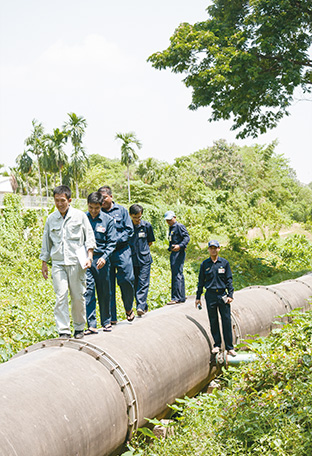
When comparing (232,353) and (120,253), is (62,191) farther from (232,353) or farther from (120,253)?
(232,353)

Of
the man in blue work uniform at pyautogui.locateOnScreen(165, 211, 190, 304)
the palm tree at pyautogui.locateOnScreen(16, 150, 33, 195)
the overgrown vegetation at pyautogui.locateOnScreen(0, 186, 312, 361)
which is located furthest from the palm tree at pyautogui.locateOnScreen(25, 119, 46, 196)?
the man in blue work uniform at pyautogui.locateOnScreen(165, 211, 190, 304)

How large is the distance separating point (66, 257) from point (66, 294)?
366 millimetres

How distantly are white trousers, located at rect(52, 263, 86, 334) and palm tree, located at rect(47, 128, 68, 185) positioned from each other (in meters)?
45.1

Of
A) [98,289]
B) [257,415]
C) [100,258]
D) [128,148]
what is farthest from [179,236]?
[128,148]

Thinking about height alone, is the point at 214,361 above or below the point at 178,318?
below

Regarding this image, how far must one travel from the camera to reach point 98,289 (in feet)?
18.5

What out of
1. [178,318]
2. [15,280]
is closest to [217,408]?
[178,318]

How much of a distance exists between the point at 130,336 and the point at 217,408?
3.83 ft

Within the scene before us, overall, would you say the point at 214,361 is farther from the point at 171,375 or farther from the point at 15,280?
the point at 15,280

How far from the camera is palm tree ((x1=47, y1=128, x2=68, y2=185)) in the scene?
159 feet

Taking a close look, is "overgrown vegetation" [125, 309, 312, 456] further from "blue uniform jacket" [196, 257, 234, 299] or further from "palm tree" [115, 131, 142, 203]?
"palm tree" [115, 131, 142, 203]

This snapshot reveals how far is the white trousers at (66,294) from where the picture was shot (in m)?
4.83

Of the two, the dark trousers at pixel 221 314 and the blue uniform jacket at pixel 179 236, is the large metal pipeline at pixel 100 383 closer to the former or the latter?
the dark trousers at pixel 221 314

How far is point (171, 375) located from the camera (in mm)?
4977
